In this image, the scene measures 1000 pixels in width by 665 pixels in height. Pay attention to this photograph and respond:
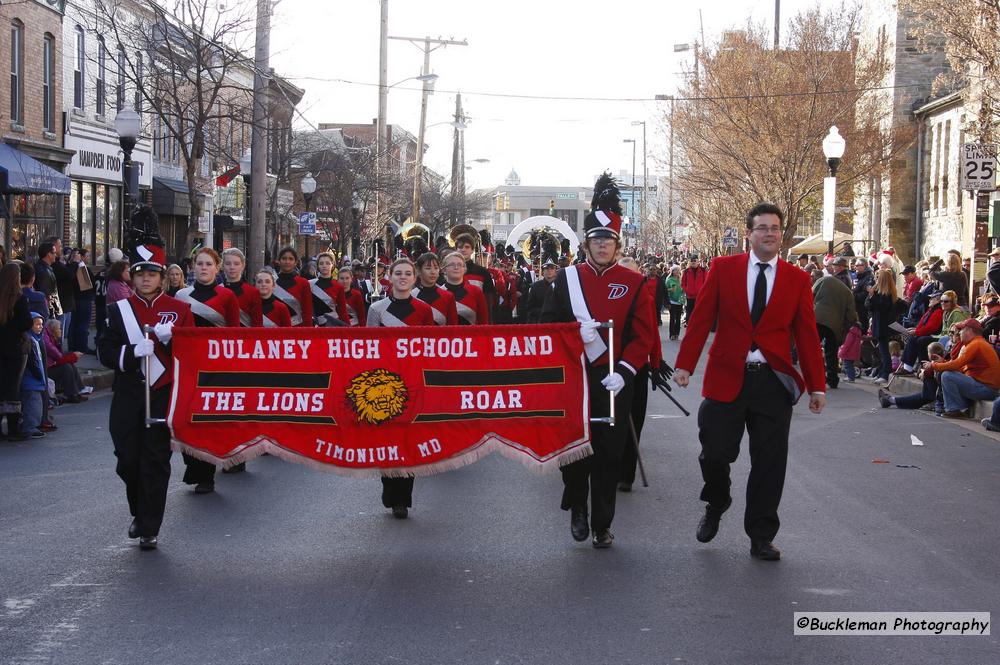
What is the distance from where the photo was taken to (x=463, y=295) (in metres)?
11.8

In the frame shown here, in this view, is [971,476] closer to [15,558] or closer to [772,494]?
[772,494]

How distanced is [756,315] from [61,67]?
25438 mm

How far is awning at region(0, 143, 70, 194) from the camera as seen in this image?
2373cm

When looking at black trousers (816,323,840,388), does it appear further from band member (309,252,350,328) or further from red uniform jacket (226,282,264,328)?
red uniform jacket (226,282,264,328)

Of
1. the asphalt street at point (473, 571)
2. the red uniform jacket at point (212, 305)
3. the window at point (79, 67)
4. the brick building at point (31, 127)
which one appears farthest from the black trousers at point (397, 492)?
the window at point (79, 67)

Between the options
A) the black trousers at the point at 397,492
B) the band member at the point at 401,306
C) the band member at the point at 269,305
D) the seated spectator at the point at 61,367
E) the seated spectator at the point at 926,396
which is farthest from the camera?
the seated spectator at the point at 926,396

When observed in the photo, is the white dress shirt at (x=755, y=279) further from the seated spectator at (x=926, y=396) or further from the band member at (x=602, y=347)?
the seated spectator at (x=926, y=396)

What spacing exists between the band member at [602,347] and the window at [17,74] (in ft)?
71.9

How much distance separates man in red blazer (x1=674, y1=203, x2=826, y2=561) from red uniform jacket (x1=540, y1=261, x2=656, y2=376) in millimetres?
330

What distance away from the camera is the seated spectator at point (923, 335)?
17391mm

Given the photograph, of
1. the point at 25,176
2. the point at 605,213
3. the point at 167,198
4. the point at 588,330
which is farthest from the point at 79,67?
the point at 588,330

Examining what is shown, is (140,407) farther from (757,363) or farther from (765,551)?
(765,551)

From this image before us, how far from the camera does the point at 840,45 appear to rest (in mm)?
37781

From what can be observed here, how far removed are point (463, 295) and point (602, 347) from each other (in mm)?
4383
